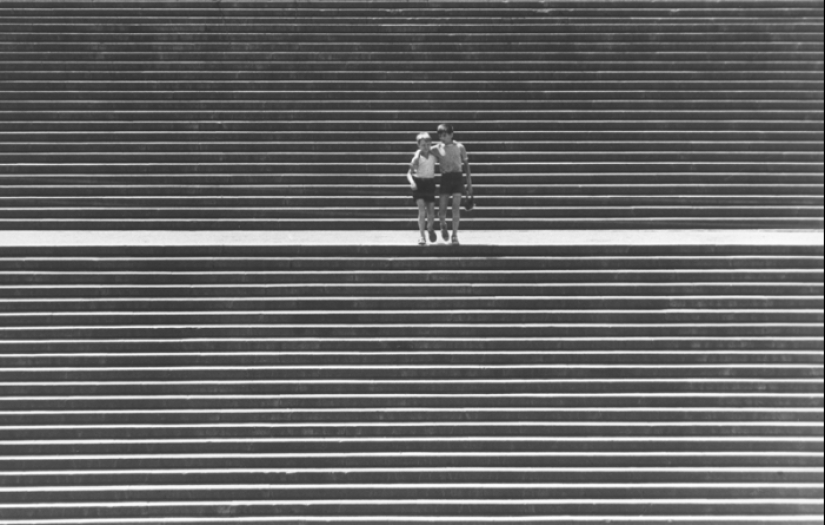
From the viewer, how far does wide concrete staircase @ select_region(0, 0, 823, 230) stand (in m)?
8.89

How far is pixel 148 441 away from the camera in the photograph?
22.0 feet

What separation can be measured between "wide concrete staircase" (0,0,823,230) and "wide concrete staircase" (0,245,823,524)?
123 cm

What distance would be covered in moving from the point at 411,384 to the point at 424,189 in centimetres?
201

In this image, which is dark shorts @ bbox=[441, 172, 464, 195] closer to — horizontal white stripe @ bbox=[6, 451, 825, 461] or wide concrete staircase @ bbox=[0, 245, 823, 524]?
wide concrete staircase @ bbox=[0, 245, 823, 524]

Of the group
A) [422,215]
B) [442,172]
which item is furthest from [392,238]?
[442,172]

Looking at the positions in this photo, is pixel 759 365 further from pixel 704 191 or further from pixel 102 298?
pixel 102 298

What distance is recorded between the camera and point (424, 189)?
7.79 meters

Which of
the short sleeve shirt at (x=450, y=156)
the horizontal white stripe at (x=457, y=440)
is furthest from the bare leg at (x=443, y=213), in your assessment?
the horizontal white stripe at (x=457, y=440)

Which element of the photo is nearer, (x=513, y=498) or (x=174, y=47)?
(x=513, y=498)

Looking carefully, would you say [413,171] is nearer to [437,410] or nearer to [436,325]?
[436,325]

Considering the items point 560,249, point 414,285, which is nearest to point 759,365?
point 560,249

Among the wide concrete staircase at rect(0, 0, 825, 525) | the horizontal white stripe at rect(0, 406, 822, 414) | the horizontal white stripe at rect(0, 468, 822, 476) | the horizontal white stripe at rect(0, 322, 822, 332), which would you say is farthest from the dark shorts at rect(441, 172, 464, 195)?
the horizontal white stripe at rect(0, 468, 822, 476)

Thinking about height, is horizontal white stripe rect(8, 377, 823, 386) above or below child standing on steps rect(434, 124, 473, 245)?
below

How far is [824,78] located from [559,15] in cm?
362
